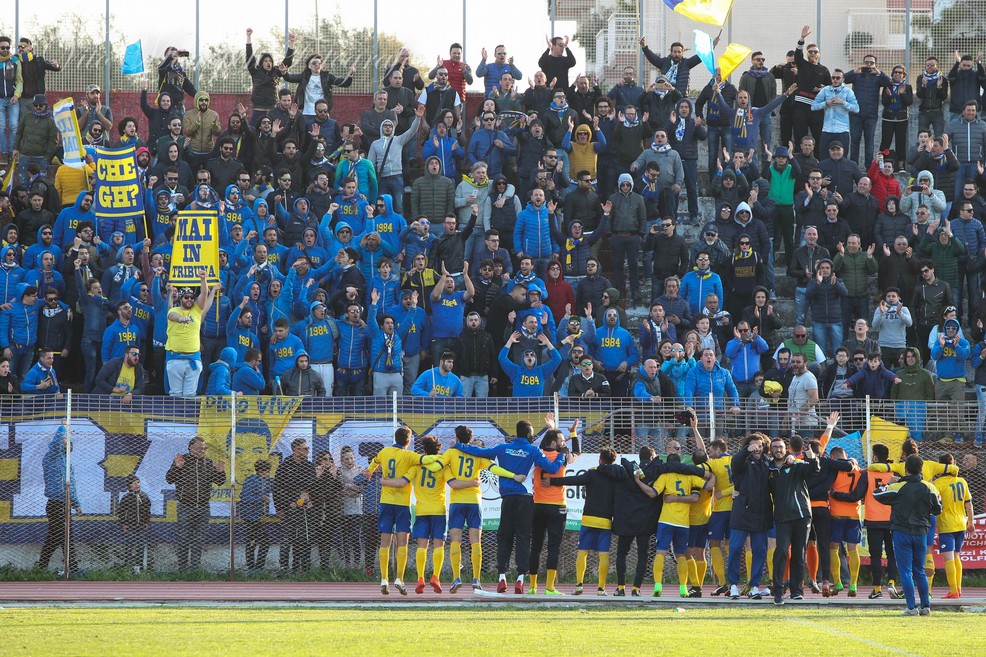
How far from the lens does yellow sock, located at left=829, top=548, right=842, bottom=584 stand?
19.0 meters

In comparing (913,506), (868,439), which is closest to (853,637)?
(913,506)

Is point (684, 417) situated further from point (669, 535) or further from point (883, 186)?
point (883, 186)

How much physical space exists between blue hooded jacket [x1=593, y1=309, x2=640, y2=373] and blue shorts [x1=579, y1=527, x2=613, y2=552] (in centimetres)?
373

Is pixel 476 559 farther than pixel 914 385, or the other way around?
pixel 914 385

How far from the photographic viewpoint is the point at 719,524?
61.9ft

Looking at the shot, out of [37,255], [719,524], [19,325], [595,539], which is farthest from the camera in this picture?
[37,255]

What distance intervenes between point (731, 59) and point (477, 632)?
17.3m

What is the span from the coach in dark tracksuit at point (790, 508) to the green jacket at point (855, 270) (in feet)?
20.1

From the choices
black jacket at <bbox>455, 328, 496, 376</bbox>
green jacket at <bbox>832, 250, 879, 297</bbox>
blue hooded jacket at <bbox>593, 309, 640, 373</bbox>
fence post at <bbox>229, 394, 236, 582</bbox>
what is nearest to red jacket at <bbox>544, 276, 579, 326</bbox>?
blue hooded jacket at <bbox>593, 309, 640, 373</bbox>

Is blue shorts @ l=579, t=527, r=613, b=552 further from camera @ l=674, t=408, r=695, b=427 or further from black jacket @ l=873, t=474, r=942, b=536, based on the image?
black jacket @ l=873, t=474, r=942, b=536

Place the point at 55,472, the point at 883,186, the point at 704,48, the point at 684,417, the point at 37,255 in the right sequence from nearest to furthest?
the point at 55,472 → the point at 684,417 → the point at 37,255 → the point at 883,186 → the point at 704,48

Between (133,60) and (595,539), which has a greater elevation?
(133,60)

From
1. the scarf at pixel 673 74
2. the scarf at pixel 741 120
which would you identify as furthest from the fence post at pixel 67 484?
the scarf at pixel 673 74

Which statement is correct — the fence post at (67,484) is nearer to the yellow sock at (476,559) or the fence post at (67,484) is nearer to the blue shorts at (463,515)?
the blue shorts at (463,515)
